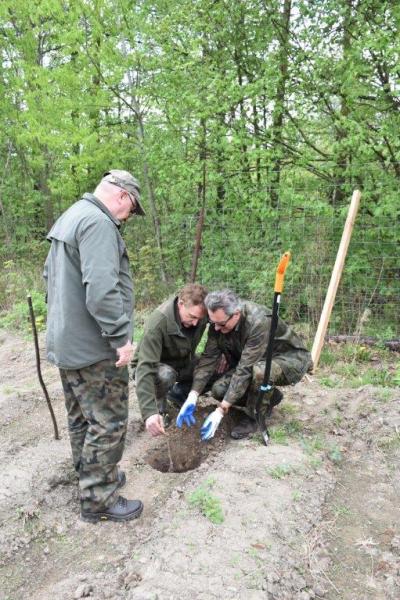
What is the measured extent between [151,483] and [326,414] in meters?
1.67

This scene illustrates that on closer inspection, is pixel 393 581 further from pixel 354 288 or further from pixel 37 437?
pixel 354 288

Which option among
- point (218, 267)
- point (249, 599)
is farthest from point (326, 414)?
point (218, 267)

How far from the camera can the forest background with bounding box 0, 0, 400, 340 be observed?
5.46m

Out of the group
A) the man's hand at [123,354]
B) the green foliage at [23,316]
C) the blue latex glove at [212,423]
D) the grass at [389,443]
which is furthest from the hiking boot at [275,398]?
the green foliage at [23,316]

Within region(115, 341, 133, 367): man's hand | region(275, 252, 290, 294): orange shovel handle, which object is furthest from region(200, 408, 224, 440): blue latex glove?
region(115, 341, 133, 367): man's hand

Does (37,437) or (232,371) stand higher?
(232,371)

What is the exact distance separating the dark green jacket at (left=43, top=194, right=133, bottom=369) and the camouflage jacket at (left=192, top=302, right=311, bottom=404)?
3.85ft

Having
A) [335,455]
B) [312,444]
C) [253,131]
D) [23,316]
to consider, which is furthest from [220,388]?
[23,316]

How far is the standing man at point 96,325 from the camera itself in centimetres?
234

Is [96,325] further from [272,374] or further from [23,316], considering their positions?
[23,316]

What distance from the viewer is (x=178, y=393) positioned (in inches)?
162

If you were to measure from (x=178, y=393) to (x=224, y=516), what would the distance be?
155 cm

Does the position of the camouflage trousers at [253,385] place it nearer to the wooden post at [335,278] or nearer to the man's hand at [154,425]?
the man's hand at [154,425]

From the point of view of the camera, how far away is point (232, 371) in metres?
3.80
